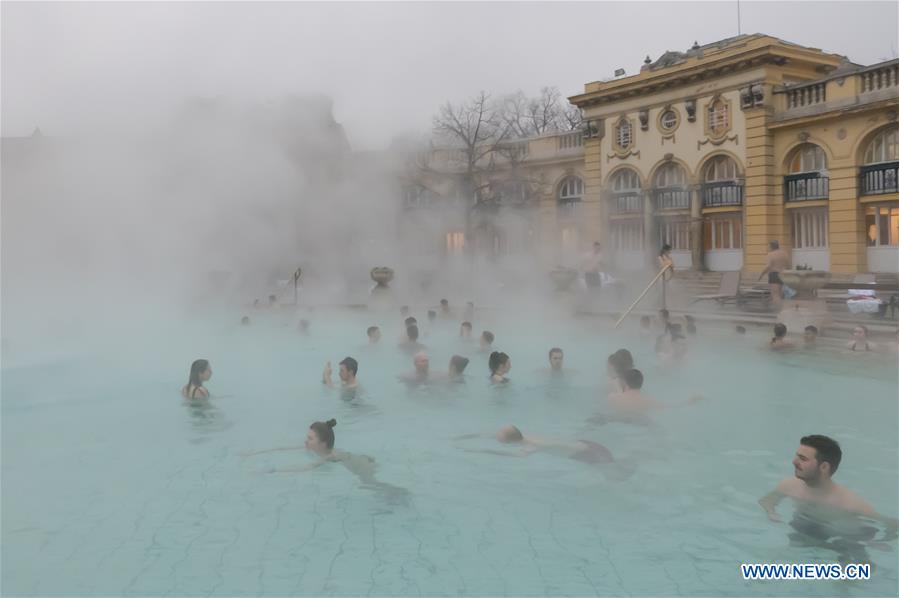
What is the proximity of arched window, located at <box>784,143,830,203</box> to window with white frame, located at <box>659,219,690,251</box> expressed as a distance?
3207 millimetres

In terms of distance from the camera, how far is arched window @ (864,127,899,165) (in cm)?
1670

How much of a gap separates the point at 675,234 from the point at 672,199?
988 mm

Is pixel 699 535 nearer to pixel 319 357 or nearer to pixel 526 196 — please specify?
pixel 319 357

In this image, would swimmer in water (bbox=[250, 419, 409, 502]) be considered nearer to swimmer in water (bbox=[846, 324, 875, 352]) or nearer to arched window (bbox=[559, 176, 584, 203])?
swimmer in water (bbox=[846, 324, 875, 352])

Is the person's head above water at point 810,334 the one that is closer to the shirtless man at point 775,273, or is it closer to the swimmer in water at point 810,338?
the swimmer in water at point 810,338

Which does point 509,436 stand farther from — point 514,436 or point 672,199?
point 672,199

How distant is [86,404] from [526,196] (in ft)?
62.6

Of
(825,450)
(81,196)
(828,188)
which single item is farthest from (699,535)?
(828,188)

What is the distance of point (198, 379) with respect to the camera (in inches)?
288

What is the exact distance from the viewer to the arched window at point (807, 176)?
18.5m

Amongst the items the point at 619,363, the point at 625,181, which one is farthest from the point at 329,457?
the point at 625,181

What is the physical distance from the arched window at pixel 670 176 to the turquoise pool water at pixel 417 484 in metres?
13.0

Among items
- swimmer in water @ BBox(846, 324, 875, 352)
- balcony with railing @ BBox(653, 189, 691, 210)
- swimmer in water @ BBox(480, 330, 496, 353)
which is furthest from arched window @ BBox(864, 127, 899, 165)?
swimmer in water @ BBox(480, 330, 496, 353)

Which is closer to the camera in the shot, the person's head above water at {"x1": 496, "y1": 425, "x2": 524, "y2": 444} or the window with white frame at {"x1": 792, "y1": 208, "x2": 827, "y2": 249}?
the person's head above water at {"x1": 496, "y1": 425, "x2": 524, "y2": 444}
